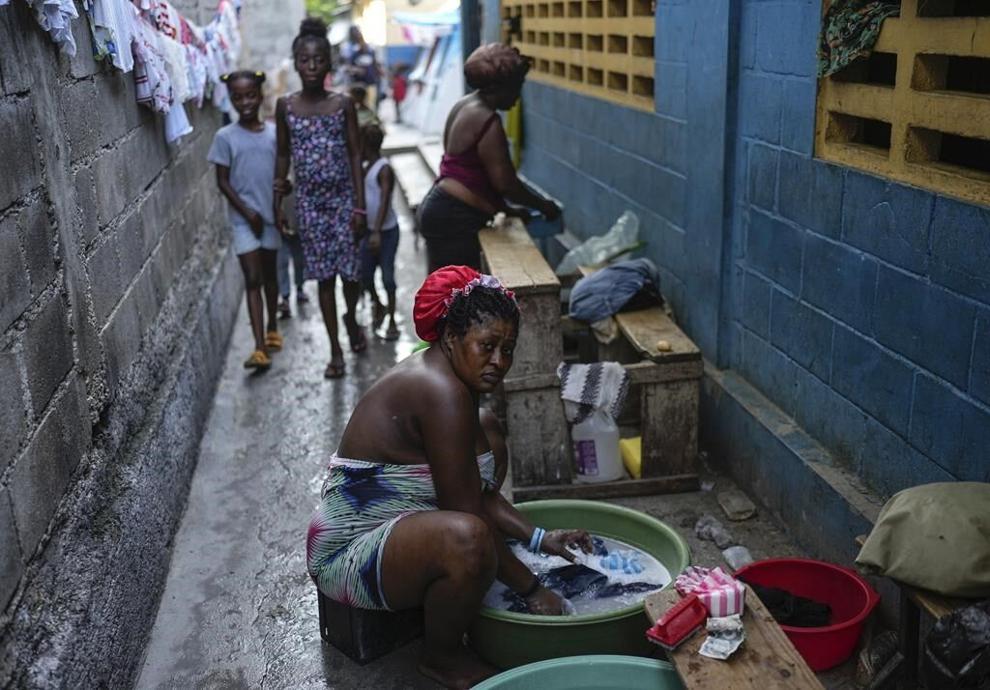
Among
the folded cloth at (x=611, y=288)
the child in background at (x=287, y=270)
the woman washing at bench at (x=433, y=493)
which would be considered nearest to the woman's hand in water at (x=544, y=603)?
the woman washing at bench at (x=433, y=493)

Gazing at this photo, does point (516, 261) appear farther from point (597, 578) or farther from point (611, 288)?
point (597, 578)

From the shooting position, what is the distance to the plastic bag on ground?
20.2ft

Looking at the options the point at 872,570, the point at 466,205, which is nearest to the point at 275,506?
the point at 466,205

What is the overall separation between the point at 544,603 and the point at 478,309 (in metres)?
1.00

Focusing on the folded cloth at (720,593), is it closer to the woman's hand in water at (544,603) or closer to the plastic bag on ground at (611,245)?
the woman's hand in water at (544,603)

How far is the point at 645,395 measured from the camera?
15.4ft

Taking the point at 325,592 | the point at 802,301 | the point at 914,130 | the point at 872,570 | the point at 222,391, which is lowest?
the point at 222,391

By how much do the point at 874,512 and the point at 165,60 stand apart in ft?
14.2

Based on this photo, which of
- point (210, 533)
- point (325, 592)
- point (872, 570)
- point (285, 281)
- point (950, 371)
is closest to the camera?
point (872, 570)

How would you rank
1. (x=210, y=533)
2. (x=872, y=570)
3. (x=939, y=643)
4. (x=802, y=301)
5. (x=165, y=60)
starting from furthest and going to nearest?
1. (x=165, y=60)
2. (x=210, y=533)
3. (x=802, y=301)
4. (x=872, y=570)
5. (x=939, y=643)

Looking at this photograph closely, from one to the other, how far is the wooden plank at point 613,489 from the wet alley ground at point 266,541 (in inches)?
2.1

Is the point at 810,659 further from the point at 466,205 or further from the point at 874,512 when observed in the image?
the point at 466,205

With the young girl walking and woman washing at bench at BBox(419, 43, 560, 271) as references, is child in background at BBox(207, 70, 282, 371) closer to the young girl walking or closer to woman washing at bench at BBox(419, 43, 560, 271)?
the young girl walking

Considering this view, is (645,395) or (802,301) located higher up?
(802,301)
